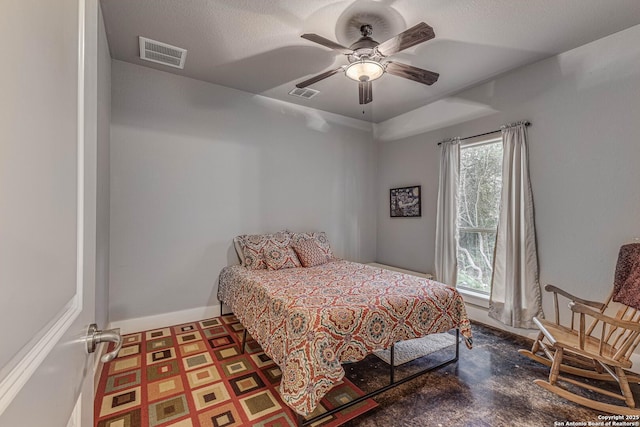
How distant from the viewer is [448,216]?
3.59 m

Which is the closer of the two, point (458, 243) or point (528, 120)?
point (528, 120)

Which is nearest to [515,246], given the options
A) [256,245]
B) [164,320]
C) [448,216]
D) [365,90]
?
[448,216]

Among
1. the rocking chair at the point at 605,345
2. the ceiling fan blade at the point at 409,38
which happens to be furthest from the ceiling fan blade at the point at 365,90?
the rocking chair at the point at 605,345

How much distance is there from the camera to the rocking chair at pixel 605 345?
Answer: 1.80m

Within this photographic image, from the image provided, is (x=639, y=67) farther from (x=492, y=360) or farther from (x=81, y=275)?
(x=81, y=275)

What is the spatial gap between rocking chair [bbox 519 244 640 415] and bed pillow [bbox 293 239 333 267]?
217 centimetres

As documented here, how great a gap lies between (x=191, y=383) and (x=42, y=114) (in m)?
2.26

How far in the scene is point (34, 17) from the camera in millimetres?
423

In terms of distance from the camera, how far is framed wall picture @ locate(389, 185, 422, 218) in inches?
161

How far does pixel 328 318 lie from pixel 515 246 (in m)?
2.28

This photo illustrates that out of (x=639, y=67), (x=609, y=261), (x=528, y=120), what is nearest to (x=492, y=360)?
(x=609, y=261)

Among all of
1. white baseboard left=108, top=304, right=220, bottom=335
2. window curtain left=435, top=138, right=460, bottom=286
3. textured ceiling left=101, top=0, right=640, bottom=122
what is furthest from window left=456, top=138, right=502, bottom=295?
white baseboard left=108, top=304, right=220, bottom=335

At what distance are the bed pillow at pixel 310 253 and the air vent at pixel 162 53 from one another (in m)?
2.35

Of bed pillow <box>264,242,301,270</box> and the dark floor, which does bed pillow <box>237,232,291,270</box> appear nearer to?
bed pillow <box>264,242,301,270</box>
